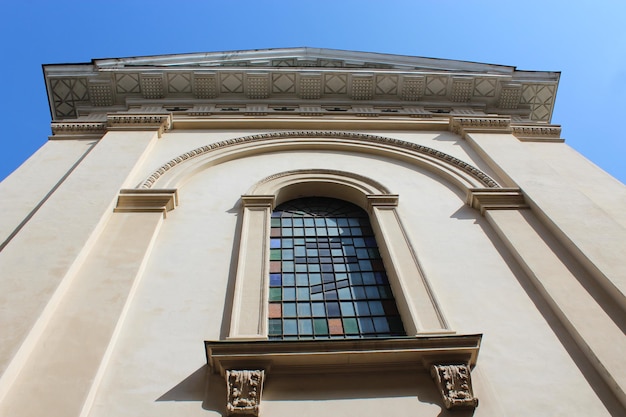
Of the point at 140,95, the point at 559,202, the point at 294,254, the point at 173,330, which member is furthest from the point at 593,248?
the point at 140,95

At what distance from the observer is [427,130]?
13.7 meters

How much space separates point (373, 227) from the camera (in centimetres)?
956

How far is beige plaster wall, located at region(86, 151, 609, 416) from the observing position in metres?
5.78

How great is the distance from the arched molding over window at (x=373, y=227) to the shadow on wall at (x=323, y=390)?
70 centimetres

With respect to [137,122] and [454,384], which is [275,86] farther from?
[454,384]

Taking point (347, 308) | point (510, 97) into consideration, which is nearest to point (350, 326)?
point (347, 308)

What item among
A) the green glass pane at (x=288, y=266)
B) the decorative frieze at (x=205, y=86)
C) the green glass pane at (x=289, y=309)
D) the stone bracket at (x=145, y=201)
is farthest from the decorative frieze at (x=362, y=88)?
the green glass pane at (x=289, y=309)

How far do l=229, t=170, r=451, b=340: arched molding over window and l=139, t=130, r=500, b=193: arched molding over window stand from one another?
4.86ft

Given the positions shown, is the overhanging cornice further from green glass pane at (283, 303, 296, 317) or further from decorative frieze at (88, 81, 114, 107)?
green glass pane at (283, 303, 296, 317)

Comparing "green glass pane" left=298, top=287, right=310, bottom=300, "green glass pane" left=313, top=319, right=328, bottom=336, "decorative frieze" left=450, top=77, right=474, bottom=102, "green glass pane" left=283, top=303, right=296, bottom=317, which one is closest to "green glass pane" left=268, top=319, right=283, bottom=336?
"green glass pane" left=283, top=303, right=296, bottom=317

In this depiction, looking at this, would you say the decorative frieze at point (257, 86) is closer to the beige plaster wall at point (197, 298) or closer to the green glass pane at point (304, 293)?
the beige plaster wall at point (197, 298)

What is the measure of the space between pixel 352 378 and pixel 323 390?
1.15 feet

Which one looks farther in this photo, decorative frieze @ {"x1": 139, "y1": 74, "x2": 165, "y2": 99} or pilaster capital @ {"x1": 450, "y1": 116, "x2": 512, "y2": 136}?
decorative frieze @ {"x1": 139, "y1": 74, "x2": 165, "y2": 99}

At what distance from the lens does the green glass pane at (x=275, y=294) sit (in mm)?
7900
